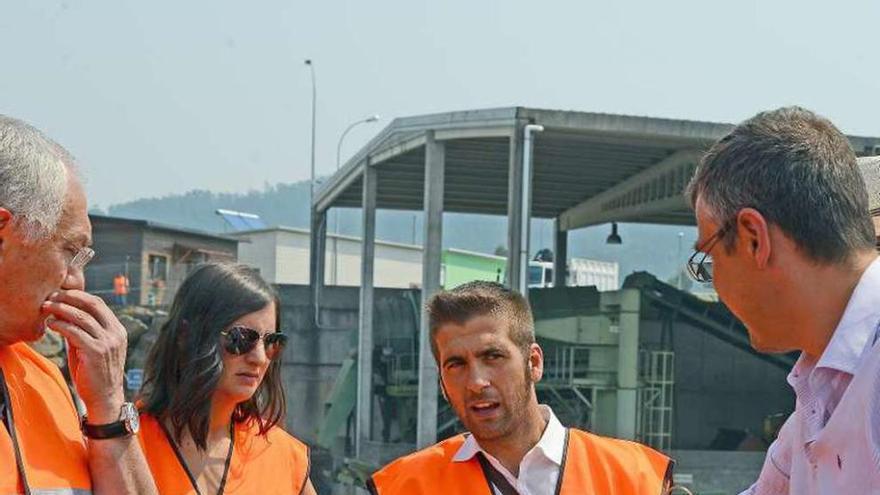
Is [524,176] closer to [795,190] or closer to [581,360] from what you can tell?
[581,360]

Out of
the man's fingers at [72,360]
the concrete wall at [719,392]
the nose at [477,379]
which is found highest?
the man's fingers at [72,360]

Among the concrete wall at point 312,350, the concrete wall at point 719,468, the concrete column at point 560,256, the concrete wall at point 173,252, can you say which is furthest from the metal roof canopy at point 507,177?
the concrete wall at point 173,252

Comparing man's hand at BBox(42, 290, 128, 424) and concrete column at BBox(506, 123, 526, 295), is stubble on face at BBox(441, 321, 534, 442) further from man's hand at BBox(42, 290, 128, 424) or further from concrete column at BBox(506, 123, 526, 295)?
concrete column at BBox(506, 123, 526, 295)

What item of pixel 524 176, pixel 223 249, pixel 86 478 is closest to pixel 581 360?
pixel 524 176

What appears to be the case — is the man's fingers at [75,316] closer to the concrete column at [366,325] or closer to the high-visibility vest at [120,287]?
the concrete column at [366,325]

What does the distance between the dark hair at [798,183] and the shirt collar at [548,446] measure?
203 cm

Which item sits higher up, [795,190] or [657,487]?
[795,190]

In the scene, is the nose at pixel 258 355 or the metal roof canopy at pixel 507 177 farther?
the metal roof canopy at pixel 507 177

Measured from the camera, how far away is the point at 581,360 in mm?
24172

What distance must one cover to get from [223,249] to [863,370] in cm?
4463

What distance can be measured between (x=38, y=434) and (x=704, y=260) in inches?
63.2

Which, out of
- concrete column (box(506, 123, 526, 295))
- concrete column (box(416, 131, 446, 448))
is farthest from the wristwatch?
concrete column (box(416, 131, 446, 448))

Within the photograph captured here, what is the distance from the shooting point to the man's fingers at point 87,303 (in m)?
3.07

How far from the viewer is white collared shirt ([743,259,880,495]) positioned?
2.49m
